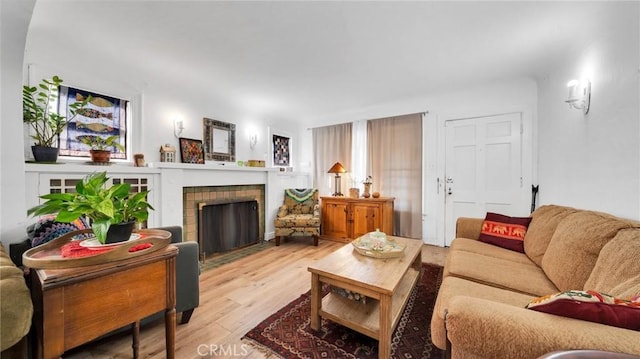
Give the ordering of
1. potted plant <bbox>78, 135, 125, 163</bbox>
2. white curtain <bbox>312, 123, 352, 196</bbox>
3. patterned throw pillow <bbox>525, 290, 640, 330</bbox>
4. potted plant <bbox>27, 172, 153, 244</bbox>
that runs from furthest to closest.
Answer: white curtain <bbox>312, 123, 352, 196</bbox> → potted plant <bbox>78, 135, 125, 163</bbox> → potted plant <bbox>27, 172, 153, 244</bbox> → patterned throw pillow <bbox>525, 290, 640, 330</bbox>

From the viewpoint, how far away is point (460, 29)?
1.93 metres

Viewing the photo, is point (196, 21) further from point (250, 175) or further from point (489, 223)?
point (489, 223)

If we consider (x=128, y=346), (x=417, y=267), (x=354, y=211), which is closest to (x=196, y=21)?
(x=128, y=346)

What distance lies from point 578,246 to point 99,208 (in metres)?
2.42

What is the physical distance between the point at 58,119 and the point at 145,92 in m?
0.90

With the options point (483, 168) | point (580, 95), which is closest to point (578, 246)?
point (580, 95)

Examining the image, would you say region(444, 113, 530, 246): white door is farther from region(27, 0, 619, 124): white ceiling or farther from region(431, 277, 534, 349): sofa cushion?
region(431, 277, 534, 349): sofa cushion

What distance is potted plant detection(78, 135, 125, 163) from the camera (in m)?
2.25

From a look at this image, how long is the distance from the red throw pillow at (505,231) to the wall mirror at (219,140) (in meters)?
3.45

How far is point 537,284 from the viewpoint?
144 cm

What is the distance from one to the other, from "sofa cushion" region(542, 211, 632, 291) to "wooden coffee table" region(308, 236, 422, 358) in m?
0.84

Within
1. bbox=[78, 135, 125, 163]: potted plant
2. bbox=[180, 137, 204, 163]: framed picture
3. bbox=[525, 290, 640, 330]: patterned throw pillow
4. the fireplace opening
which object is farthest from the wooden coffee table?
bbox=[180, 137, 204, 163]: framed picture

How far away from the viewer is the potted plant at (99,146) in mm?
2250

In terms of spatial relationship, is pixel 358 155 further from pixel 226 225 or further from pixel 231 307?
pixel 231 307
